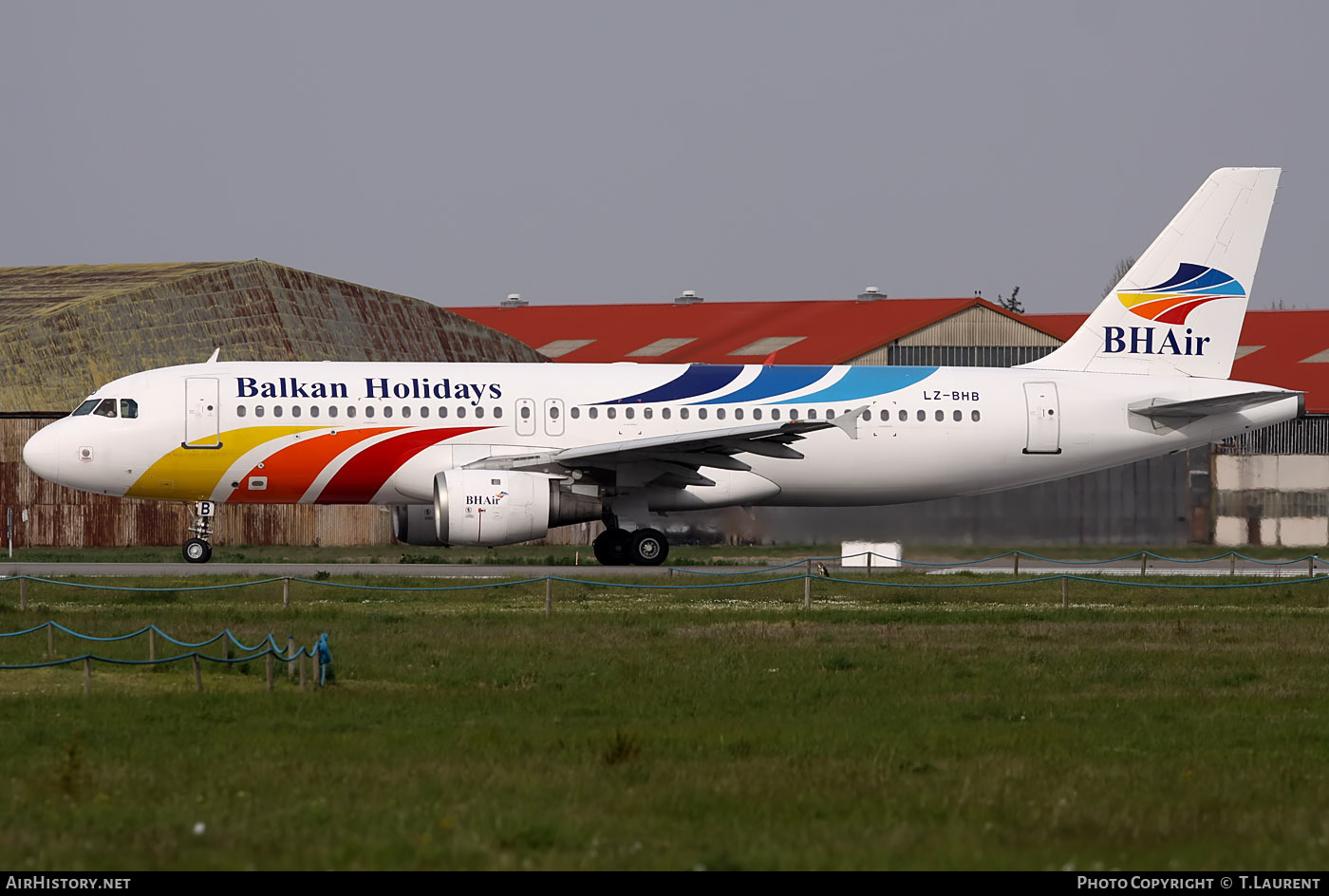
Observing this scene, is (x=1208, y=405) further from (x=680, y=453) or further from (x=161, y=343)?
(x=161, y=343)

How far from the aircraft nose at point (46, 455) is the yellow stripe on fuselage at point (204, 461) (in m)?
1.50

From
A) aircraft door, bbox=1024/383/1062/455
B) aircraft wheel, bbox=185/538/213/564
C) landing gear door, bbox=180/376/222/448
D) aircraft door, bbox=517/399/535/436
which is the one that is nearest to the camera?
landing gear door, bbox=180/376/222/448

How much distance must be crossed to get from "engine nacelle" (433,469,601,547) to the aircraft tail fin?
1203 cm

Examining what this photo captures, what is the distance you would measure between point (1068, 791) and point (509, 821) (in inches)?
147

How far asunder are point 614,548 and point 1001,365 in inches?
1119

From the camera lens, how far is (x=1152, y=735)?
40.8 feet

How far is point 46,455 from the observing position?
29219 millimetres

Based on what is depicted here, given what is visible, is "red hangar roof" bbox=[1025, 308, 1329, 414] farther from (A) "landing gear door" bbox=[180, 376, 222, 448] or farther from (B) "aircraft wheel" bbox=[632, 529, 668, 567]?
(A) "landing gear door" bbox=[180, 376, 222, 448]

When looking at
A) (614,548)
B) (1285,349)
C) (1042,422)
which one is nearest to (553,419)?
(614,548)

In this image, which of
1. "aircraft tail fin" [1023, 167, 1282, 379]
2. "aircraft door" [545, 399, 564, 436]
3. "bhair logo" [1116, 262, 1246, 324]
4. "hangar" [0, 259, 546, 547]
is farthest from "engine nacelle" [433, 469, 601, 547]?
"hangar" [0, 259, 546, 547]

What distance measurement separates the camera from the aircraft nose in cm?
2923

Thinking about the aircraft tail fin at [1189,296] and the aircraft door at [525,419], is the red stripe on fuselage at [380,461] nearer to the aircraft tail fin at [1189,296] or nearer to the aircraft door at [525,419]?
the aircraft door at [525,419]

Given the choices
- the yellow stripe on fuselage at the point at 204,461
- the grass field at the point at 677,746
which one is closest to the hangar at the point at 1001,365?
the yellow stripe on fuselage at the point at 204,461
